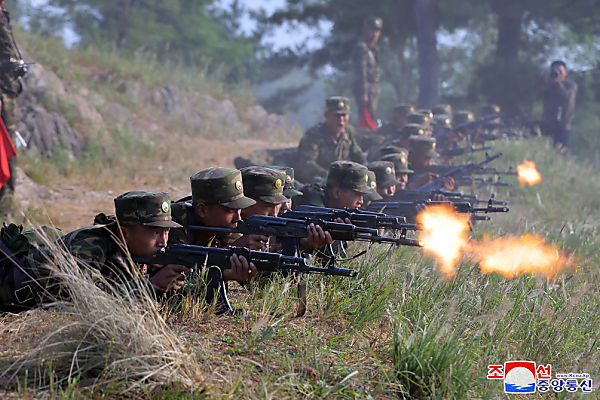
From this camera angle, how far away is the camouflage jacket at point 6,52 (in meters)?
7.45

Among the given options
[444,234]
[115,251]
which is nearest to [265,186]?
[115,251]

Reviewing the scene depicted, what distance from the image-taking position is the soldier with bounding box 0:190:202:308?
145 inches

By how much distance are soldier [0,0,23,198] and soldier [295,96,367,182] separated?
4.98 meters

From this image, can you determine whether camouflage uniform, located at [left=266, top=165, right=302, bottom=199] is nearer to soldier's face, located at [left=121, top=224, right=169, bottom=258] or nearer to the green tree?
soldier's face, located at [left=121, top=224, right=169, bottom=258]

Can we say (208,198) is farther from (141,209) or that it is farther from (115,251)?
(115,251)

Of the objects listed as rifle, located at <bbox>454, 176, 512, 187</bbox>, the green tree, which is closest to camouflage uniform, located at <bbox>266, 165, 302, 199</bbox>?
rifle, located at <bbox>454, 176, 512, 187</bbox>

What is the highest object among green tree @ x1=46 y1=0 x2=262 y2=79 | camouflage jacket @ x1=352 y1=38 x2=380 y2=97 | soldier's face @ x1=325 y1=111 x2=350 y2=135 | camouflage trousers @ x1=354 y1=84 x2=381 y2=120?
green tree @ x1=46 y1=0 x2=262 y2=79

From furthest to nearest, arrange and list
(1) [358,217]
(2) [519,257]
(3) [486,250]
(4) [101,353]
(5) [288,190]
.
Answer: (3) [486,250] < (2) [519,257] < (5) [288,190] < (1) [358,217] < (4) [101,353]

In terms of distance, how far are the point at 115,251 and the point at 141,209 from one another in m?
0.40

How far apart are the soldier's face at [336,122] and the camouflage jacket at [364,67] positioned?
19.7 feet

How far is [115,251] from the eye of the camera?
3975 millimetres

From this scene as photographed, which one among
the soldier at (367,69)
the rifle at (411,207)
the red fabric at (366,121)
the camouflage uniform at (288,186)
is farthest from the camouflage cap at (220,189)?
the soldier at (367,69)

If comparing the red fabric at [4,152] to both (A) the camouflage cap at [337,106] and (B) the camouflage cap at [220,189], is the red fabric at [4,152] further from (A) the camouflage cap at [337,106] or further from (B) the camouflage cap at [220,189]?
(A) the camouflage cap at [337,106]

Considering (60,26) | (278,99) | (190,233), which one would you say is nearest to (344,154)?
(190,233)
